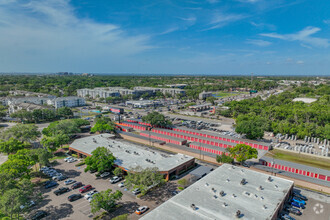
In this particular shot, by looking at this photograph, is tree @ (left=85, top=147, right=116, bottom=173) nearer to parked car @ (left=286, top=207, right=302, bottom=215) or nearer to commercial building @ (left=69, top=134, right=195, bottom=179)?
commercial building @ (left=69, top=134, right=195, bottom=179)

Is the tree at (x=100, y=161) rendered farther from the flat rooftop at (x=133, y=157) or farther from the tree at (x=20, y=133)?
the tree at (x=20, y=133)

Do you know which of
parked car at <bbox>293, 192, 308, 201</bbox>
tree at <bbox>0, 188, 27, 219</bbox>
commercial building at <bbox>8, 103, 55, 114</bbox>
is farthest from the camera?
commercial building at <bbox>8, 103, 55, 114</bbox>

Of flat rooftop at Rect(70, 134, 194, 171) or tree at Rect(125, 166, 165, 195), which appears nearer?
tree at Rect(125, 166, 165, 195)

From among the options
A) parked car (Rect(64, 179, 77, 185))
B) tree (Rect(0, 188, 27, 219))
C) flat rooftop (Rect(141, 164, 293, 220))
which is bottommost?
parked car (Rect(64, 179, 77, 185))

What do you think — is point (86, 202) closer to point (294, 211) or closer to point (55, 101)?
point (294, 211)

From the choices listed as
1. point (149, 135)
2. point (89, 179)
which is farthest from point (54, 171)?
point (149, 135)

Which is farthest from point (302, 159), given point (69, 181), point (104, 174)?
point (69, 181)

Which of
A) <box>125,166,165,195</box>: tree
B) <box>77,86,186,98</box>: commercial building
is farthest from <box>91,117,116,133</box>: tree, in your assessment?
<box>77,86,186,98</box>: commercial building

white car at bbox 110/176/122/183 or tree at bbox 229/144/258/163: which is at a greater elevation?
tree at bbox 229/144/258/163
